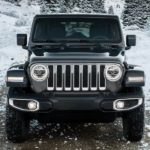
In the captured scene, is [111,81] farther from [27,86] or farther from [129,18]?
[129,18]

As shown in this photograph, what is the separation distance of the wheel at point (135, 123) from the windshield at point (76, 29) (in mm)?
1703

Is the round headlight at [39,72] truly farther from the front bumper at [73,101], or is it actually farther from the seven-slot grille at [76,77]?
the front bumper at [73,101]

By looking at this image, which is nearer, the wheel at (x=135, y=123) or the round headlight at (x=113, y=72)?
the round headlight at (x=113, y=72)

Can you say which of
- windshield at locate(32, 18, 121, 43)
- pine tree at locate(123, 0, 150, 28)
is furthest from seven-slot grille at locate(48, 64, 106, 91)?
pine tree at locate(123, 0, 150, 28)

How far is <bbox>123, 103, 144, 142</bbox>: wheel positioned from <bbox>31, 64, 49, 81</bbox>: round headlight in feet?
4.25

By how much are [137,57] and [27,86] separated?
1194 cm

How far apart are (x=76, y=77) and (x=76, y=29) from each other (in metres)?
1.94

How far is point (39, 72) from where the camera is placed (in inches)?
272

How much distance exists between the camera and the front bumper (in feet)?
22.3

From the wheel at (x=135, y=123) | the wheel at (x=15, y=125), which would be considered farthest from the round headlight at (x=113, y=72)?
the wheel at (x=15, y=125)

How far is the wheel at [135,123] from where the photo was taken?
280 inches

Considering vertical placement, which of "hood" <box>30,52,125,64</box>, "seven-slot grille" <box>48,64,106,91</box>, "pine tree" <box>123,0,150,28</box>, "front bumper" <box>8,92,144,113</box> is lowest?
"pine tree" <box>123,0,150,28</box>

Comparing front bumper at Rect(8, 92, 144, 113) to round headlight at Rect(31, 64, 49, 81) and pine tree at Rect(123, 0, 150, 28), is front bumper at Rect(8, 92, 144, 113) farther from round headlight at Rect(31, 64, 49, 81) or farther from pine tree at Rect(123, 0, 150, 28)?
pine tree at Rect(123, 0, 150, 28)

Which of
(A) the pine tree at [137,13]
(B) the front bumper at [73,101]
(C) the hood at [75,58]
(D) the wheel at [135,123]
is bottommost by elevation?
(A) the pine tree at [137,13]
